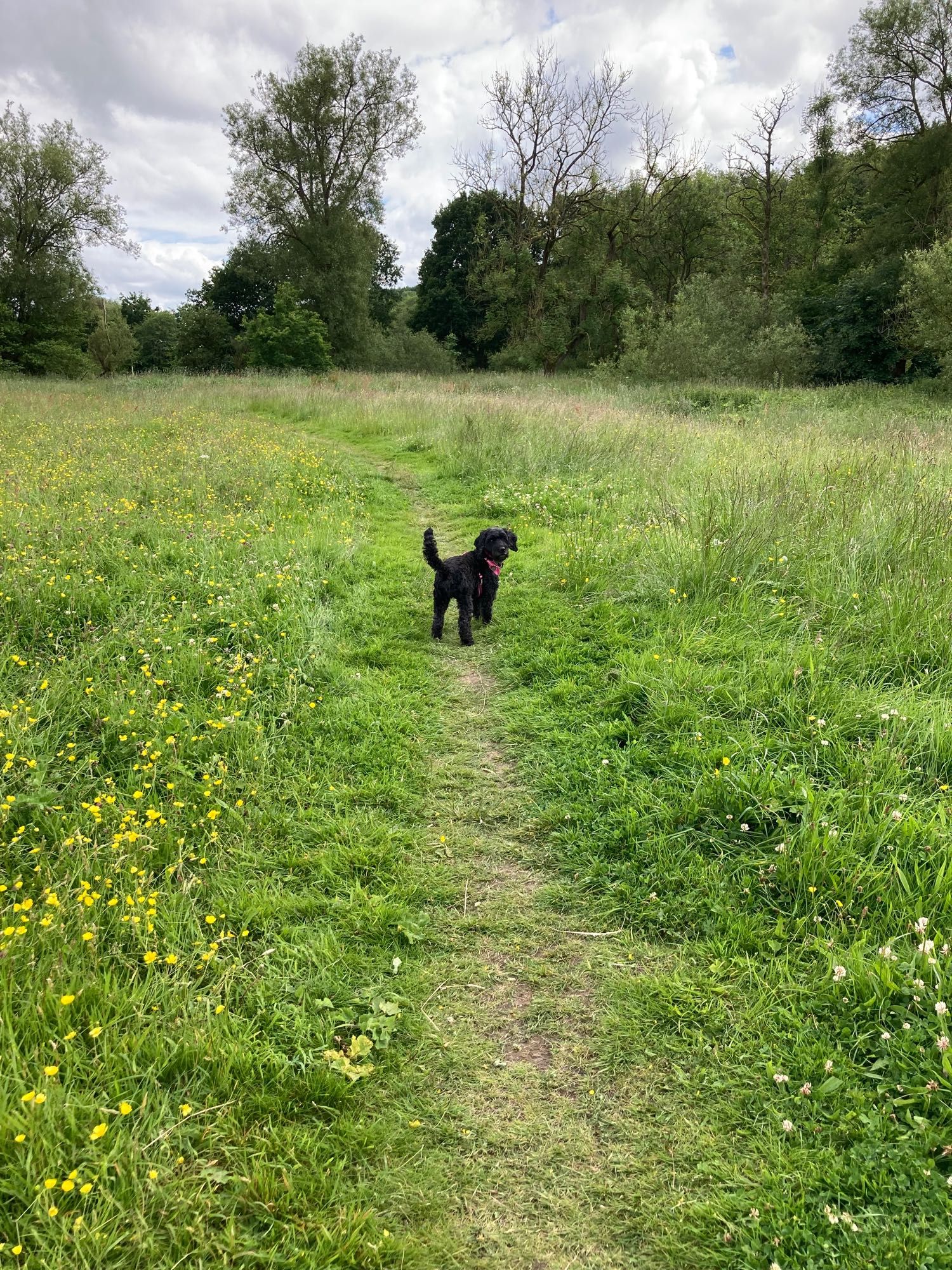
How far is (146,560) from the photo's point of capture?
5902 millimetres

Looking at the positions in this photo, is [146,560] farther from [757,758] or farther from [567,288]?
[567,288]

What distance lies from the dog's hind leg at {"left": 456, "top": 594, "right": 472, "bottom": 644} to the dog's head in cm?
43

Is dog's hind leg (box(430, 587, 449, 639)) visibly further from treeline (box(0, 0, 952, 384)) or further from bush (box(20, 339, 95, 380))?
bush (box(20, 339, 95, 380))

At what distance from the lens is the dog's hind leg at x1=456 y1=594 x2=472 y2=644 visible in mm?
5715

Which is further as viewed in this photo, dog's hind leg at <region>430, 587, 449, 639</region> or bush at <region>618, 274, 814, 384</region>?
bush at <region>618, 274, 814, 384</region>

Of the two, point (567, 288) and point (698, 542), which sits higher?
point (567, 288)

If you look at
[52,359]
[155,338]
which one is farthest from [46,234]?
[155,338]

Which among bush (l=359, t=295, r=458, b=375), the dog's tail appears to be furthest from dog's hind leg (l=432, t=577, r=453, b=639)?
bush (l=359, t=295, r=458, b=375)

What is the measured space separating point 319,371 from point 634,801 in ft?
90.8

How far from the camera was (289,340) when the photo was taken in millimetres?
26969

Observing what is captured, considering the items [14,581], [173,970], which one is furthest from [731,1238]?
[14,581]

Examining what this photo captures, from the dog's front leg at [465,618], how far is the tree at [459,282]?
3375cm

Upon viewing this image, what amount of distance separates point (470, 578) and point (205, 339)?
4192 cm

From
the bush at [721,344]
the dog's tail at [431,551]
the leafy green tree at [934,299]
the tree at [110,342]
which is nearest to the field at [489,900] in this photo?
the dog's tail at [431,551]
